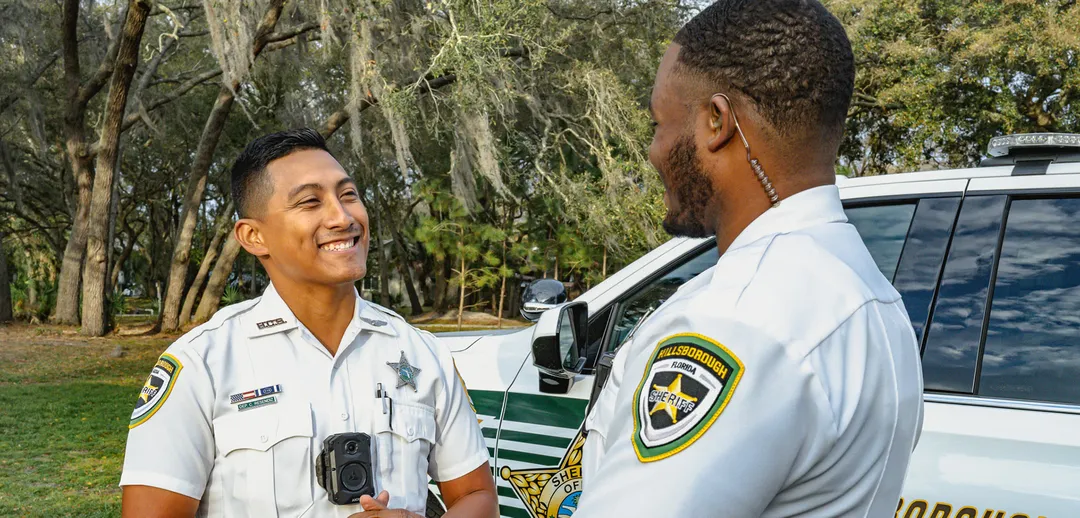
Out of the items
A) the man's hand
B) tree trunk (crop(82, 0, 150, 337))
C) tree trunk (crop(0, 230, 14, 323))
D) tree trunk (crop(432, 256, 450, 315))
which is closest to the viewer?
the man's hand

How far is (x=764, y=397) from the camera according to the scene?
0.98 metres

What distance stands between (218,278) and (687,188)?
1918 cm

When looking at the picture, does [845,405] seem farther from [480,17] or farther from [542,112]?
[542,112]

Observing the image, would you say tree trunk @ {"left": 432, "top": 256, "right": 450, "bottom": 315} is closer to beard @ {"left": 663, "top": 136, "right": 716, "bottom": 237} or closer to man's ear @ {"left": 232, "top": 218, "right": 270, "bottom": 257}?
man's ear @ {"left": 232, "top": 218, "right": 270, "bottom": 257}

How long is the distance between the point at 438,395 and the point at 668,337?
1276 mm

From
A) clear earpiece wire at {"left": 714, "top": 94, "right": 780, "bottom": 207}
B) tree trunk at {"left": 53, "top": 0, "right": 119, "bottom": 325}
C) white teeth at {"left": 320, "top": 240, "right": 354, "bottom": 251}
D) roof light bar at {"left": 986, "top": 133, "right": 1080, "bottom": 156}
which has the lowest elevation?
tree trunk at {"left": 53, "top": 0, "right": 119, "bottom": 325}

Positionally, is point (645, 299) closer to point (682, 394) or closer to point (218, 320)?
point (218, 320)

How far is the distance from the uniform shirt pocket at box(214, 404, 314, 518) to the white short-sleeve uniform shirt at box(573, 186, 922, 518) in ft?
3.30

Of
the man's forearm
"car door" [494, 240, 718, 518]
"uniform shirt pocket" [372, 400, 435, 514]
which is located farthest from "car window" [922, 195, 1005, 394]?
"uniform shirt pocket" [372, 400, 435, 514]

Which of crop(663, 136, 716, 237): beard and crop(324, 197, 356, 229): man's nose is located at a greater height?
crop(663, 136, 716, 237): beard

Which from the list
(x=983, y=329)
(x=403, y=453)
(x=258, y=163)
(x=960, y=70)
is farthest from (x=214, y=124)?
(x=983, y=329)

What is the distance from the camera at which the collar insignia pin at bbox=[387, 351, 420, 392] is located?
2168 millimetres

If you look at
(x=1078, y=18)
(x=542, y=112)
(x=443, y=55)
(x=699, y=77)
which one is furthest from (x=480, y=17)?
(x=699, y=77)

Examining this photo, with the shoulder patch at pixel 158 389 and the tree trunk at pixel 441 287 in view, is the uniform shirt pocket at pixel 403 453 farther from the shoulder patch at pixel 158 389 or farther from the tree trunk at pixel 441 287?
the tree trunk at pixel 441 287
